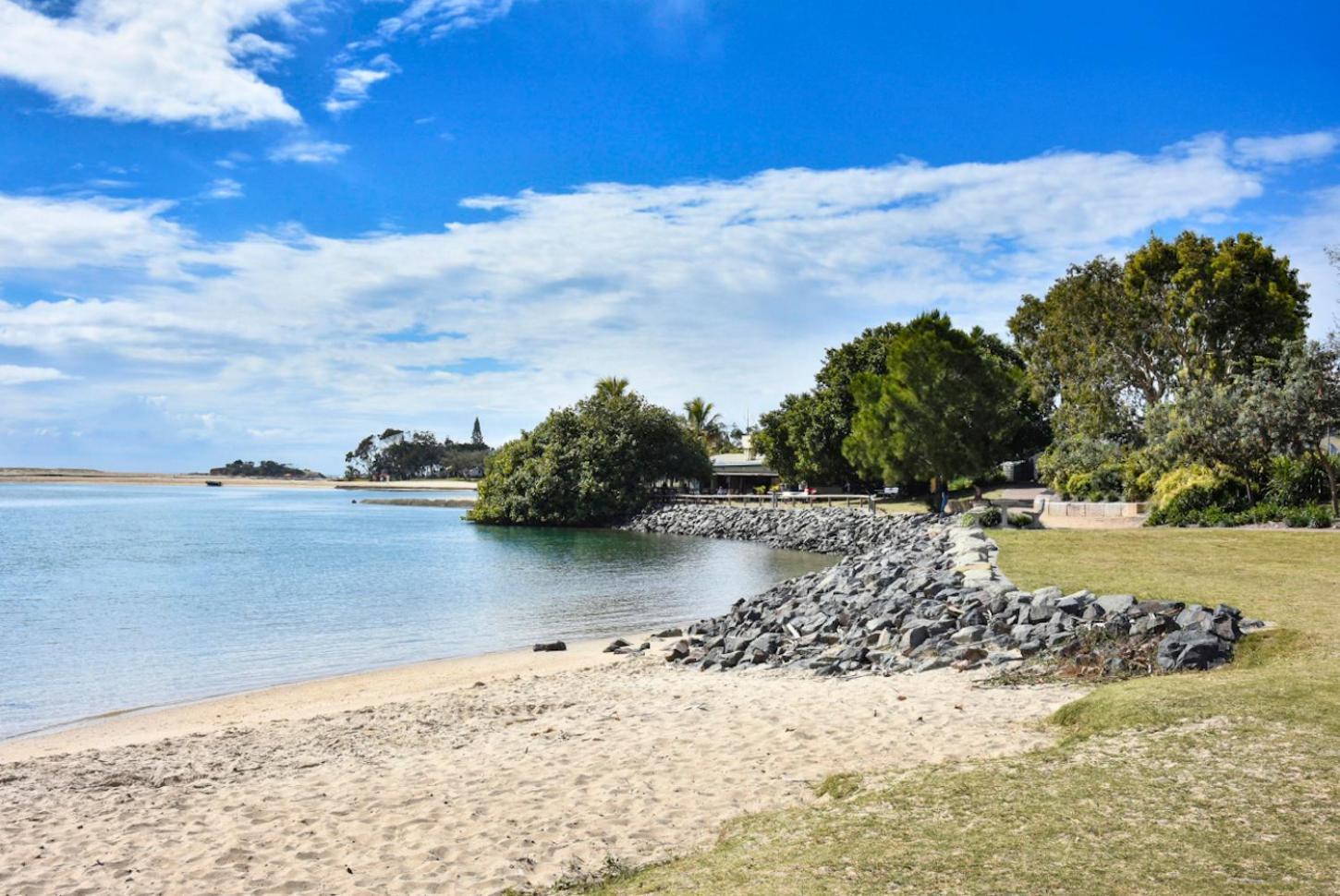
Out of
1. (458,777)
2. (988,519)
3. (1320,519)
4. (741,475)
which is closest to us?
(458,777)

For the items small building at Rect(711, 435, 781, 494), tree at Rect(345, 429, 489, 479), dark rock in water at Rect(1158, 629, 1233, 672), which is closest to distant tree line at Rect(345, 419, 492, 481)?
tree at Rect(345, 429, 489, 479)

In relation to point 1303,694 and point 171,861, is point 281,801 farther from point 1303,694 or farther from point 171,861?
point 1303,694

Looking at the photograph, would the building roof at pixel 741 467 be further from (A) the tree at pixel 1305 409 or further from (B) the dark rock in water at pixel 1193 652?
(B) the dark rock in water at pixel 1193 652

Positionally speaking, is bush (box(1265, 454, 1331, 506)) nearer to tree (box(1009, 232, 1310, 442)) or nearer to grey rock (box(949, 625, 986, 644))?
tree (box(1009, 232, 1310, 442))

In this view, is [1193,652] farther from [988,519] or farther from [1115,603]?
[988,519]

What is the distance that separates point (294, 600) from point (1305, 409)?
Answer: 30101 mm

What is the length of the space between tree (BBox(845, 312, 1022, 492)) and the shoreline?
101ft

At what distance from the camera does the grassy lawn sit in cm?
536

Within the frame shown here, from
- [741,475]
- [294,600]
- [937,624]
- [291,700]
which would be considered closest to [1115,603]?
[937,624]

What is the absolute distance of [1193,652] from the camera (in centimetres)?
1073

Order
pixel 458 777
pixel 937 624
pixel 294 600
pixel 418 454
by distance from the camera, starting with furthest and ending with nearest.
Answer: pixel 418 454 < pixel 294 600 < pixel 937 624 < pixel 458 777

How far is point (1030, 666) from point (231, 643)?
17.7 meters

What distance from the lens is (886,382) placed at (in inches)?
1957

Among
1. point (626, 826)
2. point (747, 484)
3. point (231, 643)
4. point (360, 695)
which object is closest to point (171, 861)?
point (626, 826)
